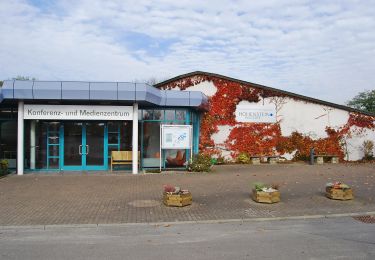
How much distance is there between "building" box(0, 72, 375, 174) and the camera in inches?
650

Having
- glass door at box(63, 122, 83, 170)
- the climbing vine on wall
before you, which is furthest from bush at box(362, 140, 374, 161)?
glass door at box(63, 122, 83, 170)

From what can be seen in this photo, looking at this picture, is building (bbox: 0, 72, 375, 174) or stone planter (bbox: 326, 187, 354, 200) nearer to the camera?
stone planter (bbox: 326, 187, 354, 200)

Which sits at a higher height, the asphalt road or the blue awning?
the blue awning

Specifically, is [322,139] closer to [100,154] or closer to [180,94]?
[180,94]

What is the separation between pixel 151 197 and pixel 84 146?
7671 millimetres

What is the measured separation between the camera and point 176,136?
17719 mm

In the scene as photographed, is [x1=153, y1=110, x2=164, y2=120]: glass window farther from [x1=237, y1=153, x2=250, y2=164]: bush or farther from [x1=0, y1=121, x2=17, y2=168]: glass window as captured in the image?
[x1=0, y1=121, x2=17, y2=168]: glass window

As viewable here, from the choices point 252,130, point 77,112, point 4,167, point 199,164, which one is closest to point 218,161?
point 252,130

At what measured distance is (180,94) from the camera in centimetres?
1827

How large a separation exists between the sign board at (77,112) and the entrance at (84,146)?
4.63 ft

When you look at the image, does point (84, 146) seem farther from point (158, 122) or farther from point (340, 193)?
point (340, 193)

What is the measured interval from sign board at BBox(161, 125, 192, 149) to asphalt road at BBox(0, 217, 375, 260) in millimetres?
9300

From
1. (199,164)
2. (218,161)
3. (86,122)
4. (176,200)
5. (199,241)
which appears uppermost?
(86,122)

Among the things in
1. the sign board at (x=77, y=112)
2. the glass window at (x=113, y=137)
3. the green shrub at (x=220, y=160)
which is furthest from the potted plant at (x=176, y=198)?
the green shrub at (x=220, y=160)
